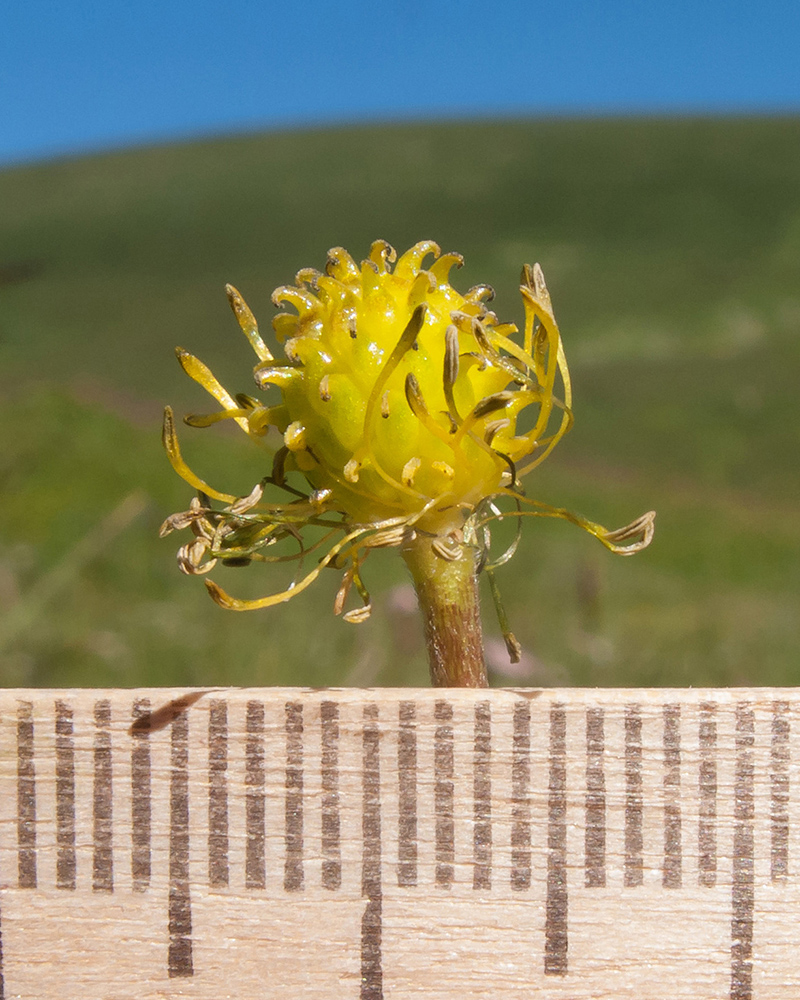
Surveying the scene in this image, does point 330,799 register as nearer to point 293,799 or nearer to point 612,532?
point 293,799

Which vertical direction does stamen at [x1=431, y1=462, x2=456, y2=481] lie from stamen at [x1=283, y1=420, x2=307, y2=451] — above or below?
below

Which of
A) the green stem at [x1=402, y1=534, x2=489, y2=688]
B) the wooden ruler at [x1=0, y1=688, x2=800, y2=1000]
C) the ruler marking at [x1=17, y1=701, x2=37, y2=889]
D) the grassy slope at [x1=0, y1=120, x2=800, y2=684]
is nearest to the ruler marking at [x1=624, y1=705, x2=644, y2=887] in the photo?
the wooden ruler at [x1=0, y1=688, x2=800, y2=1000]

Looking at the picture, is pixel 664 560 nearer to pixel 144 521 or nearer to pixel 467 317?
pixel 144 521

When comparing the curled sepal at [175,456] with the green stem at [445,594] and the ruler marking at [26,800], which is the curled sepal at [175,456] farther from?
the ruler marking at [26,800]

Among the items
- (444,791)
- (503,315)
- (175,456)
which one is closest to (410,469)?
(175,456)

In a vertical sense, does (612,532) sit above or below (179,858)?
above

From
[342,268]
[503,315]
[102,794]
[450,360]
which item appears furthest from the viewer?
[503,315]

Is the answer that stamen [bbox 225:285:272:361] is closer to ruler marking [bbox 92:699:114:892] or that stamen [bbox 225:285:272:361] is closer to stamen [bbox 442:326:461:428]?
stamen [bbox 442:326:461:428]

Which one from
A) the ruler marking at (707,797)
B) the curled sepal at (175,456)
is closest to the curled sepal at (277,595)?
the curled sepal at (175,456)
